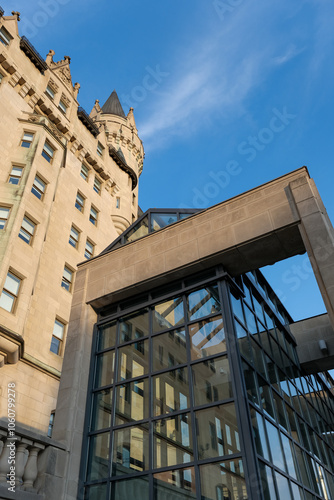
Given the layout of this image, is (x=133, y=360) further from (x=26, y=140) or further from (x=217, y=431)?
(x=26, y=140)

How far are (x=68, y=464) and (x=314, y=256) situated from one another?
7865 millimetres

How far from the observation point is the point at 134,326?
1185 cm

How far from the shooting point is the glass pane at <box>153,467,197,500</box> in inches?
323

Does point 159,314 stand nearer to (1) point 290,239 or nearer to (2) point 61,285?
(1) point 290,239

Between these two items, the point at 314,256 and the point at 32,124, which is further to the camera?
the point at 32,124

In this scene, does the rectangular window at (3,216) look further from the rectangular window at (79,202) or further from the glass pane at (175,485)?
the glass pane at (175,485)

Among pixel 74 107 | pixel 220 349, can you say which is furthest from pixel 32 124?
pixel 220 349

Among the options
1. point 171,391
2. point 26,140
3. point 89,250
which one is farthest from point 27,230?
point 171,391

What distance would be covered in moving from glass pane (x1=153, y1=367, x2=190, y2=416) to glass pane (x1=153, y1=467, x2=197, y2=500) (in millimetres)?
1340

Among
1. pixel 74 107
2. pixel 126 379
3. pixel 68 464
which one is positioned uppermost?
pixel 74 107

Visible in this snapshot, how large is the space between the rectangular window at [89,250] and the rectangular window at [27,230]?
6108mm

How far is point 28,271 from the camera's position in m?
21.4

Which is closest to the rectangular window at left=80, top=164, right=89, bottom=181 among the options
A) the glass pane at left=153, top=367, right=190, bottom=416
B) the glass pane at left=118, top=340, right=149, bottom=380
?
the glass pane at left=118, top=340, right=149, bottom=380

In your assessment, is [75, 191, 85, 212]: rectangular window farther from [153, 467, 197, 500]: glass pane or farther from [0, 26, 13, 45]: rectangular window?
[153, 467, 197, 500]: glass pane
